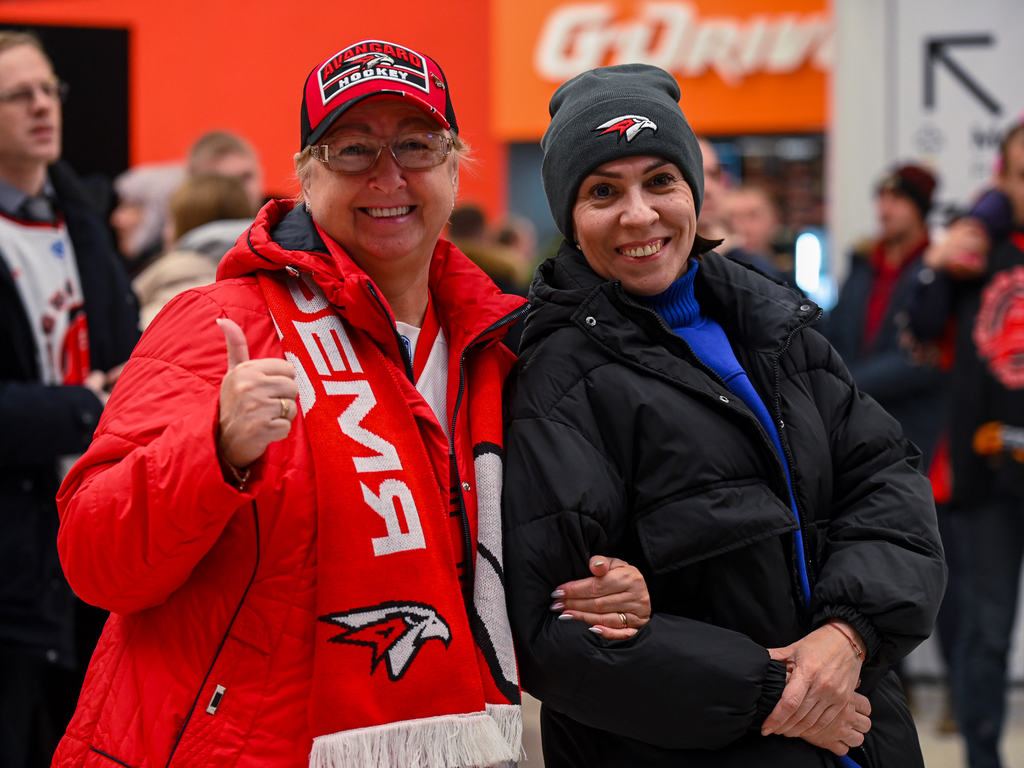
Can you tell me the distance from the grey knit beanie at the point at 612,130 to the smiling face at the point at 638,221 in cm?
2

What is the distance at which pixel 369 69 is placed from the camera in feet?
5.24

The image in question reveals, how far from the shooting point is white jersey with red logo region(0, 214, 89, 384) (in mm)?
2670

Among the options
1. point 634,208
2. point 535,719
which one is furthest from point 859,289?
point 634,208

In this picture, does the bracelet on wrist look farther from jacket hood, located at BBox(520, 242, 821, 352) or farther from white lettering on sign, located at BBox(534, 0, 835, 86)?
white lettering on sign, located at BBox(534, 0, 835, 86)

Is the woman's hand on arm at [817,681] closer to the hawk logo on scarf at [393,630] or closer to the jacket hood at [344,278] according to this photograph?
the hawk logo on scarf at [393,630]

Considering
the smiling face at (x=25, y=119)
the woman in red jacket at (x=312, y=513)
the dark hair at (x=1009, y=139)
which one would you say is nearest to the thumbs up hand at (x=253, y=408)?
the woman in red jacket at (x=312, y=513)

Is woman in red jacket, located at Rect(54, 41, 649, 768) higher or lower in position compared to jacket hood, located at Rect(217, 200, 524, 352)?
lower

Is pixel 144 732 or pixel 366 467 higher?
pixel 366 467

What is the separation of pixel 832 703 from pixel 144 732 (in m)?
0.97

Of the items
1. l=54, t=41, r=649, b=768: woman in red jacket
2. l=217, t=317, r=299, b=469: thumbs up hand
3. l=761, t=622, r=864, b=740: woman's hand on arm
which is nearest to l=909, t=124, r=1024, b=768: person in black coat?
l=761, t=622, r=864, b=740: woman's hand on arm

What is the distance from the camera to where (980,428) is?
3.61 metres

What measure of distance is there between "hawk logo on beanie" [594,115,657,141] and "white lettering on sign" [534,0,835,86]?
7.91 m

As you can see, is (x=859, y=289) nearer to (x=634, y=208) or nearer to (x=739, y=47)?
(x=634, y=208)

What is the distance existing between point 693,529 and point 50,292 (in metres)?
1.86
